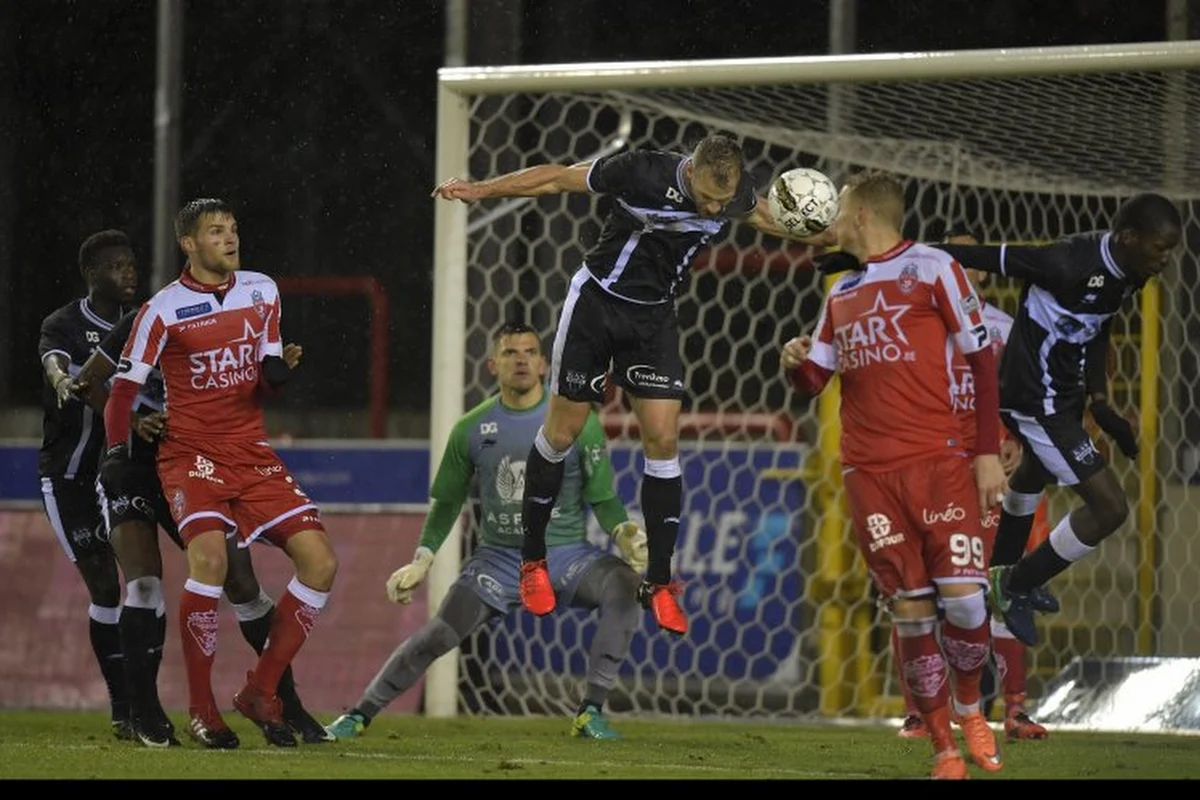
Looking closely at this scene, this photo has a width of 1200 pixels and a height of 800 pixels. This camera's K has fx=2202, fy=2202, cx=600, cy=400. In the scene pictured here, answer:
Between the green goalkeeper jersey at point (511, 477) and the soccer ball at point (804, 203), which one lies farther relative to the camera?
the green goalkeeper jersey at point (511, 477)

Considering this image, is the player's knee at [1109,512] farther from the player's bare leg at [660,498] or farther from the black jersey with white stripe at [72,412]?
the black jersey with white stripe at [72,412]

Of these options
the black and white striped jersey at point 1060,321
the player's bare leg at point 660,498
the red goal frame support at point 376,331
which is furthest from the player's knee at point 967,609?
the red goal frame support at point 376,331

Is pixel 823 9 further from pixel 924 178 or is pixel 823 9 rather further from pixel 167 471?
pixel 167 471

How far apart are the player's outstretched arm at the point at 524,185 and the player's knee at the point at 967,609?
1.80 m

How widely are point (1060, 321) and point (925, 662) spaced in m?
1.87

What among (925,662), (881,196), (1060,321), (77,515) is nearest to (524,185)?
(881,196)

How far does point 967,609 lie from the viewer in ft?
19.1

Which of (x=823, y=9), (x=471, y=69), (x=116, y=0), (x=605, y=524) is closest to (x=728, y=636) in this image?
(x=605, y=524)

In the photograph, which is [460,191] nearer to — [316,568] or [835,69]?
[316,568]

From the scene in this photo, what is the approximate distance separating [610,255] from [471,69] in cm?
208

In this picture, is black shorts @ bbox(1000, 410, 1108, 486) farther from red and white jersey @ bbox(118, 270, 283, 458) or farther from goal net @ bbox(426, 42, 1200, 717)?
red and white jersey @ bbox(118, 270, 283, 458)

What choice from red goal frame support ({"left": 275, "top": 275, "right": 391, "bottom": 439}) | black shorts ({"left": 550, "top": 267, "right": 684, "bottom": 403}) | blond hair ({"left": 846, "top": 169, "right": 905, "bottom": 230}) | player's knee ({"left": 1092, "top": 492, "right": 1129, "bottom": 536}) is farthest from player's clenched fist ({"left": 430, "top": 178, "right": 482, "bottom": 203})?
red goal frame support ({"left": 275, "top": 275, "right": 391, "bottom": 439})

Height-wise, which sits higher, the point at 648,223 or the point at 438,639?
the point at 648,223

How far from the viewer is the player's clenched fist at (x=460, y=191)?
6.66m
